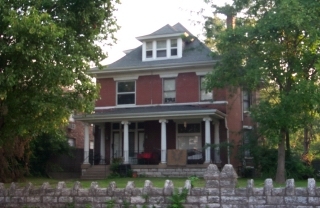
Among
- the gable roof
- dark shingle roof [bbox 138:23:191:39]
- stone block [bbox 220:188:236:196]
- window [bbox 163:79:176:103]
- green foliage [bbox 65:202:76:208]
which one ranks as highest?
dark shingle roof [bbox 138:23:191:39]

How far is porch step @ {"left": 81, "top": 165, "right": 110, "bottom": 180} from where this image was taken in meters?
28.4

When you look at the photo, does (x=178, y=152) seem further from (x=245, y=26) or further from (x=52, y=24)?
(x=52, y=24)

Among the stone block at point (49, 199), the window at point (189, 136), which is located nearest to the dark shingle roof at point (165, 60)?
the window at point (189, 136)

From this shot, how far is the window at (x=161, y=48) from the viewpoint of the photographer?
3103cm

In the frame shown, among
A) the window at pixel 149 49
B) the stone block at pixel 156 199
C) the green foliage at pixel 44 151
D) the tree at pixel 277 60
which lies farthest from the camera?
the window at pixel 149 49

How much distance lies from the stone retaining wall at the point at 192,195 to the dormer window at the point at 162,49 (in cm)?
1743

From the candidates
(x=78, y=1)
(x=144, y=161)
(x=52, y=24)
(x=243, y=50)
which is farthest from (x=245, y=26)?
(x=144, y=161)

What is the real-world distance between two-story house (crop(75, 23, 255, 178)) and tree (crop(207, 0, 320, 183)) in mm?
5646

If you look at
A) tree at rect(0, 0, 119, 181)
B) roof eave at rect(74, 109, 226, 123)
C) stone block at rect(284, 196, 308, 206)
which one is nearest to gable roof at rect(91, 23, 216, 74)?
roof eave at rect(74, 109, 226, 123)

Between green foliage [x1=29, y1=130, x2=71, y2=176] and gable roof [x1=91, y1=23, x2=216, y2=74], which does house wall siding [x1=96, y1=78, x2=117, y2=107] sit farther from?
green foliage [x1=29, y1=130, x2=71, y2=176]

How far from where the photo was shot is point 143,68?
98.8ft

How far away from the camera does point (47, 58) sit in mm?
14367

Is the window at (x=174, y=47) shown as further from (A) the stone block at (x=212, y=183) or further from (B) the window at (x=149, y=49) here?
(A) the stone block at (x=212, y=183)

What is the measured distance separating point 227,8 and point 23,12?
33.2ft
